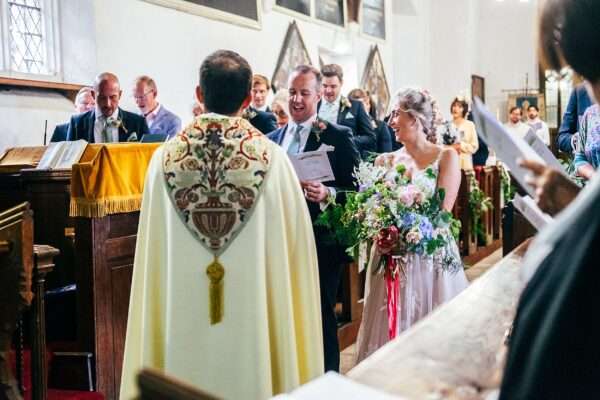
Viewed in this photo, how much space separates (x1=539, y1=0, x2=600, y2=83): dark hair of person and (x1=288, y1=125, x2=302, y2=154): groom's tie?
8.87 feet

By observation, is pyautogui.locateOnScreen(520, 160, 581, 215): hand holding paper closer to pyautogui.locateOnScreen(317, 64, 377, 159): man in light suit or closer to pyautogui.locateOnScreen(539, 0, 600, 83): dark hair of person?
pyautogui.locateOnScreen(539, 0, 600, 83): dark hair of person

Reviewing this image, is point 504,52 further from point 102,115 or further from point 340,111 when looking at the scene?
point 102,115

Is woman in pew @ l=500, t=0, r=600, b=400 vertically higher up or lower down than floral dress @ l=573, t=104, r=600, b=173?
lower down

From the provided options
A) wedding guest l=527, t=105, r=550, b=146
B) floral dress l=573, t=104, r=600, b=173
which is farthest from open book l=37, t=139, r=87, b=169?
wedding guest l=527, t=105, r=550, b=146

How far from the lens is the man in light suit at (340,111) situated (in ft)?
20.1

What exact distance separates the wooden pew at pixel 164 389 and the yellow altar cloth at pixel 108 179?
305 cm

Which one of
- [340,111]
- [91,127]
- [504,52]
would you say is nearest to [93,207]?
[91,127]

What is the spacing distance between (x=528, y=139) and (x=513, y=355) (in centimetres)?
81

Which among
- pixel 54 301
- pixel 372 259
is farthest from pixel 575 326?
pixel 54 301

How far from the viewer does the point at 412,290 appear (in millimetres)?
3684

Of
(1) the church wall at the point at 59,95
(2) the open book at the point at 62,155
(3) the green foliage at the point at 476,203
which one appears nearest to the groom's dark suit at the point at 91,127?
(1) the church wall at the point at 59,95

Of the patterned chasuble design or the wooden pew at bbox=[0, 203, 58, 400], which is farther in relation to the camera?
the wooden pew at bbox=[0, 203, 58, 400]

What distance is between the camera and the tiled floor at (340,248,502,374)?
4.60 meters

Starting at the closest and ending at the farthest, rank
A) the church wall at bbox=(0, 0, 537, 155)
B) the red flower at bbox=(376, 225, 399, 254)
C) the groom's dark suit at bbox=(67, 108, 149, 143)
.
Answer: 1. the red flower at bbox=(376, 225, 399, 254)
2. the groom's dark suit at bbox=(67, 108, 149, 143)
3. the church wall at bbox=(0, 0, 537, 155)
